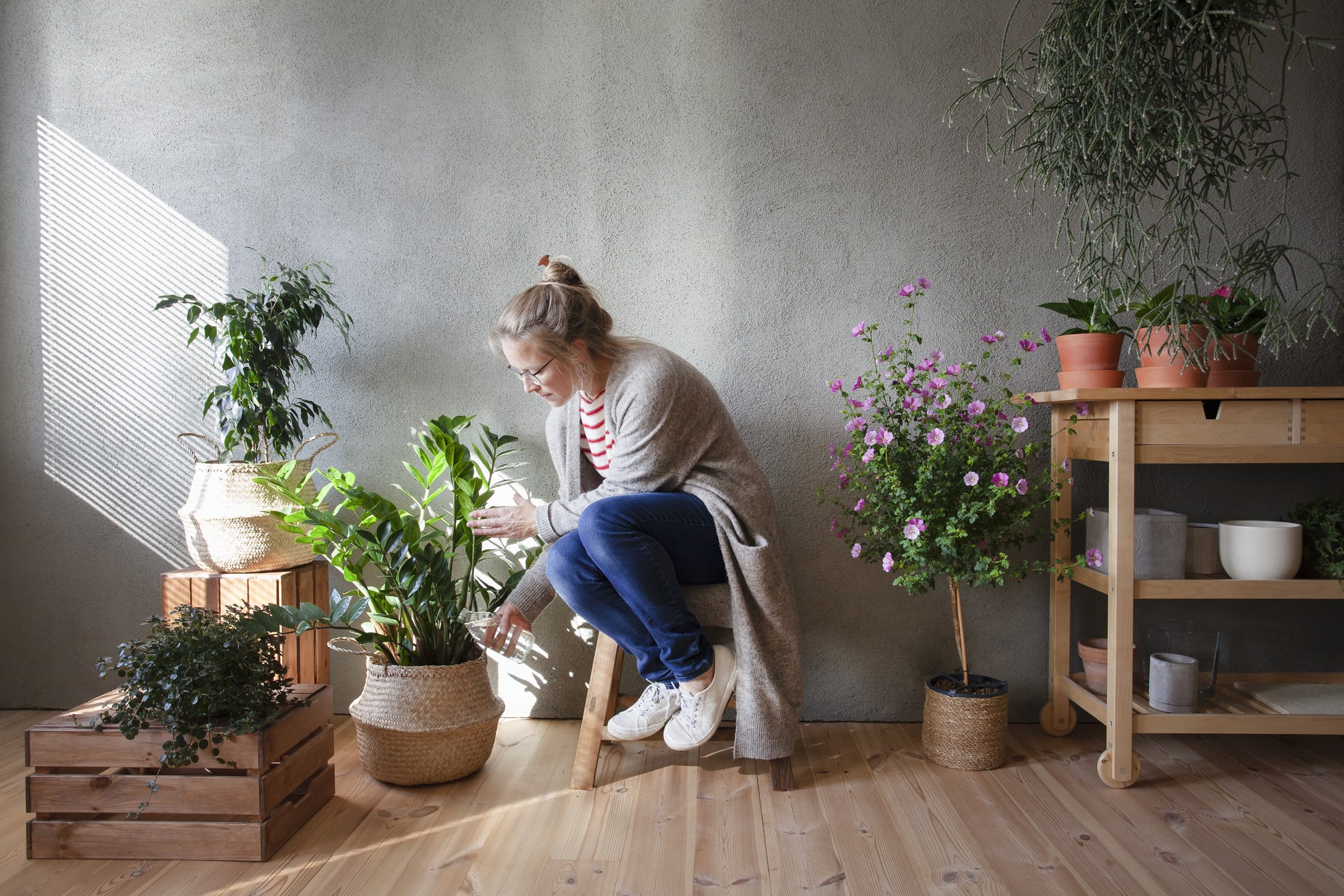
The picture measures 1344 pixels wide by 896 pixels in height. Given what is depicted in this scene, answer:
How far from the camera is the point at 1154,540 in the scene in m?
1.85

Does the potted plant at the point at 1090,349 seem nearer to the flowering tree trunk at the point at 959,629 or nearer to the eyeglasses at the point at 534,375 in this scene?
the flowering tree trunk at the point at 959,629

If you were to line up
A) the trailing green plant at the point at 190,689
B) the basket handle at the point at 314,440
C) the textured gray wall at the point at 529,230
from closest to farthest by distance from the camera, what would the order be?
the trailing green plant at the point at 190,689
the basket handle at the point at 314,440
the textured gray wall at the point at 529,230

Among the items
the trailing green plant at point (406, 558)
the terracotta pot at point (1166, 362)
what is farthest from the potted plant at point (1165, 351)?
the trailing green plant at point (406, 558)

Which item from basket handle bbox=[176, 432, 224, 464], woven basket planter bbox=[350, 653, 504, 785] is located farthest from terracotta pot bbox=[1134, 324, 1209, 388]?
basket handle bbox=[176, 432, 224, 464]

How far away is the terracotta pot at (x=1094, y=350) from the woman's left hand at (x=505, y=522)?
4.01 ft

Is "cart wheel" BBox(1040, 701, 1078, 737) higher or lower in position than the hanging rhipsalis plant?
lower

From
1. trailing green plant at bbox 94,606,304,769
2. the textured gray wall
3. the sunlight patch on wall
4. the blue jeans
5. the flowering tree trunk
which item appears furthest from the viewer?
the sunlight patch on wall

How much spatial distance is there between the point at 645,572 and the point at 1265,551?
1.30 metres

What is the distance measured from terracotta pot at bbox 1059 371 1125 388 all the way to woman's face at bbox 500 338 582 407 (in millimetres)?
1081

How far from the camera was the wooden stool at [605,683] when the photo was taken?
1829 mm

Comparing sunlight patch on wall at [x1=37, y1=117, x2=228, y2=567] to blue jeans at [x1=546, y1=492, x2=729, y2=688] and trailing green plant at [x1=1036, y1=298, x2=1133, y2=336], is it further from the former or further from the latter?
trailing green plant at [x1=1036, y1=298, x2=1133, y2=336]

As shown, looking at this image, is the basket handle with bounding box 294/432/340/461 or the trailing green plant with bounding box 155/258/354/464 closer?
the trailing green plant with bounding box 155/258/354/464

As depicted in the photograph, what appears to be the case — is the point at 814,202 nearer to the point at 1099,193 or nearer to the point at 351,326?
the point at 1099,193

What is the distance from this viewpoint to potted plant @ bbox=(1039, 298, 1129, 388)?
190 cm
